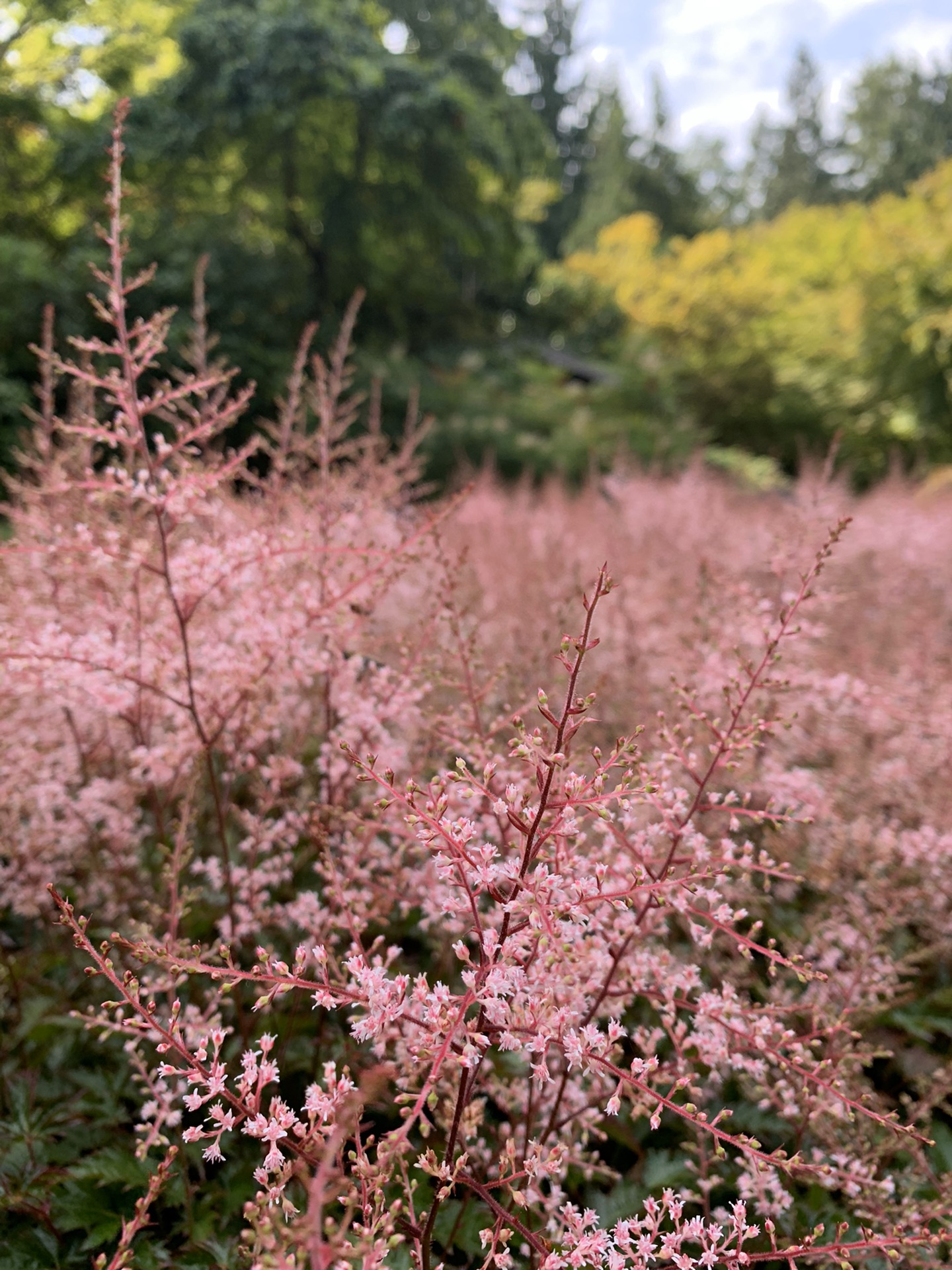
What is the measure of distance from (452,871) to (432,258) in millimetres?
15684

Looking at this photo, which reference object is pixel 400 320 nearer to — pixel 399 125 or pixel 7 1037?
pixel 399 125

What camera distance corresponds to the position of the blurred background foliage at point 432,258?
11.9 m

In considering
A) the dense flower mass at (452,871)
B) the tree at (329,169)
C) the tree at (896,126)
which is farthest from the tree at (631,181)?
the dense flower mass at (452,871)

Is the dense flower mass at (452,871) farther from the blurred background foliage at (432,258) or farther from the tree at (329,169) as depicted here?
the tree at (329,169)

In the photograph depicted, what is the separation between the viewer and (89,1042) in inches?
93.7

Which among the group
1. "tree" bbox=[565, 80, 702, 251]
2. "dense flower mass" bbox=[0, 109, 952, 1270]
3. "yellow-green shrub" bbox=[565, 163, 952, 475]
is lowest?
"dense flower mass" bbox=[0, 109, 952, 1270]

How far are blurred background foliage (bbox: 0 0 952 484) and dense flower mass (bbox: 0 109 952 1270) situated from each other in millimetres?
6610

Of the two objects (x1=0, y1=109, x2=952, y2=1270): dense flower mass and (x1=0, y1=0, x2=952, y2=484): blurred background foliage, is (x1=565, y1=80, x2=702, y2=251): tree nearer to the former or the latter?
(x1=0, y1=0, x2=952, y2=484): blurred background foliage

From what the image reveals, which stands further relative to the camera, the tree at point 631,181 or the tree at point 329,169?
the tree at point 631,181

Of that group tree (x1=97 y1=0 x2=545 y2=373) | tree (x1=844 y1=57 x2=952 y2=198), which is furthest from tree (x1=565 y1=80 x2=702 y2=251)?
tree (x1=97 y1=0 x2=545 y2=373)

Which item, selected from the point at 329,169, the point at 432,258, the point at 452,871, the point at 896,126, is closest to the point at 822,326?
the point at 432,258

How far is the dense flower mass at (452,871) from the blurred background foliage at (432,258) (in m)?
6.61

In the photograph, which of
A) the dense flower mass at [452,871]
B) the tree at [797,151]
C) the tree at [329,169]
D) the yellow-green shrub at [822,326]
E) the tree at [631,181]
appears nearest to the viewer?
the dense flower mass at [452,871]

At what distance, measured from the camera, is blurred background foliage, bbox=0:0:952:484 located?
11.9 m
